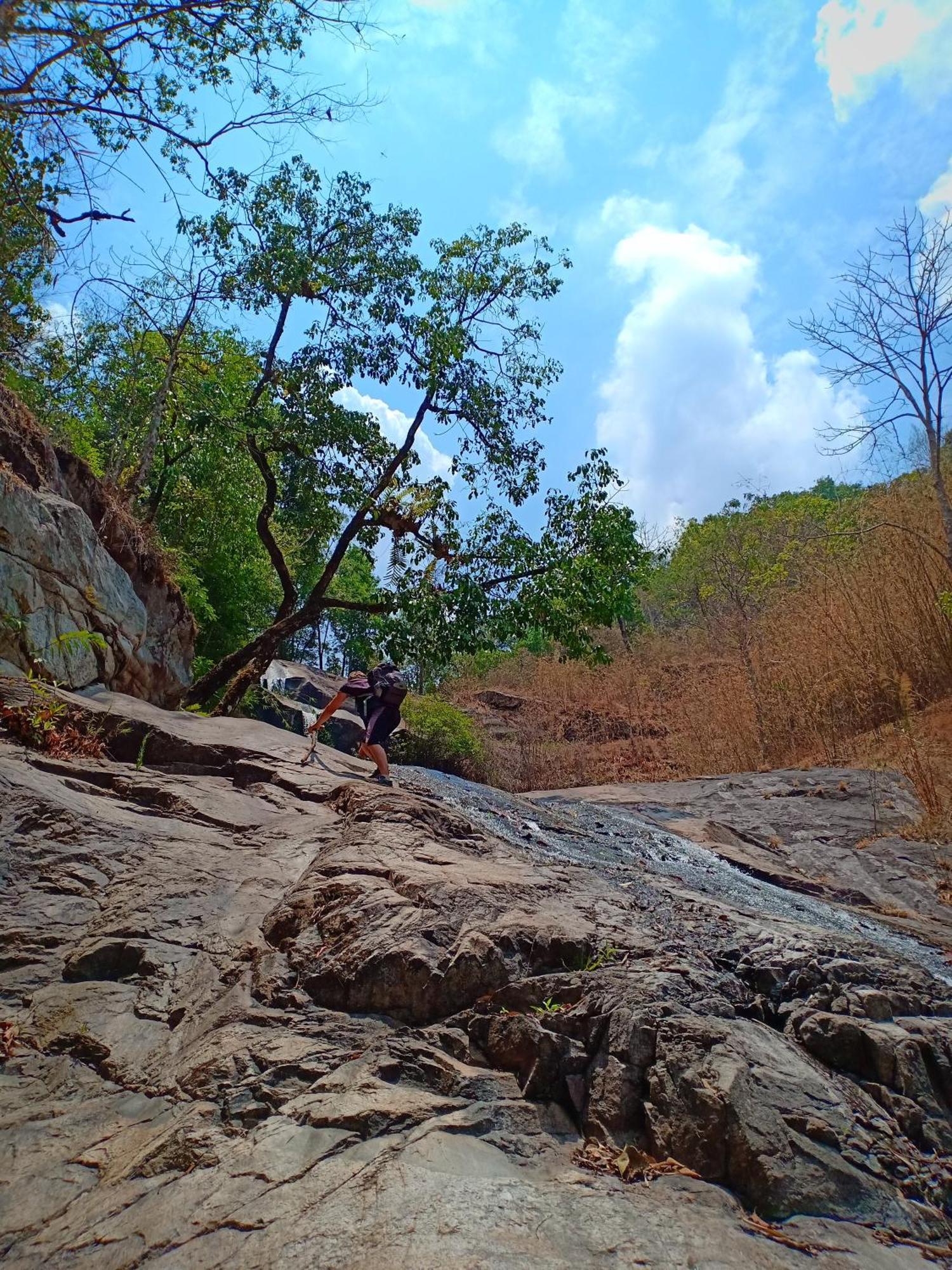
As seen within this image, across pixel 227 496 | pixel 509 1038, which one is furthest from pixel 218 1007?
pixel 227 496

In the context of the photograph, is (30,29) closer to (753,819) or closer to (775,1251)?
(775,1251)

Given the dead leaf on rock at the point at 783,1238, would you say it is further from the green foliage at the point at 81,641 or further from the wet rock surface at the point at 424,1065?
the green foliage at the point at 81,641

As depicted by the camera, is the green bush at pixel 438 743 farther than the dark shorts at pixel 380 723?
Yes

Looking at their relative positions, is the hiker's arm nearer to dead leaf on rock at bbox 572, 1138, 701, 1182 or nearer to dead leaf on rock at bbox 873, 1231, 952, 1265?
dead leaf on rock at bbox 572, 1138, 701, 1182

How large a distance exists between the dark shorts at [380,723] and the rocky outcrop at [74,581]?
2929 millimetres

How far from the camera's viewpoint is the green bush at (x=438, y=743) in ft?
46.7

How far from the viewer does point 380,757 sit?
7.15 meters

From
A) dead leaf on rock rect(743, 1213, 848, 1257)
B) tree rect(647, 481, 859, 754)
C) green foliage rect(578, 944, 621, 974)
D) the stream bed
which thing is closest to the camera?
dead leaf on rock rect(743, 1213, 848, 1257)

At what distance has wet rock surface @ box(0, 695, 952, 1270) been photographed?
Answer: 1879 millimetres

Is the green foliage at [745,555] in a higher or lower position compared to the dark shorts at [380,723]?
higher

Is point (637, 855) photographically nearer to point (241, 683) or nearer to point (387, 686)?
point (387, 686)

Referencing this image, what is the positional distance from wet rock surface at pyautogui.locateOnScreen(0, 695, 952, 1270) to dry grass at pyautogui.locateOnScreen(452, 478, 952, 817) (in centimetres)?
698

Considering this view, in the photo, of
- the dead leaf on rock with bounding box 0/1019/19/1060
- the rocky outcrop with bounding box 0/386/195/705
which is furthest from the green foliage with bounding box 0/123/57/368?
the dead leaf on rock with bounding box 0/1019/19/1060

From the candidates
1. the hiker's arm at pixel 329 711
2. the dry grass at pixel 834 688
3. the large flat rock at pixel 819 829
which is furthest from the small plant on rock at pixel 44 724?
the dry grass at pixel 834 688
